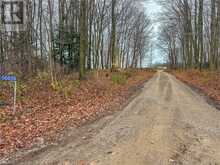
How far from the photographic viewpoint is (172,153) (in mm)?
6395

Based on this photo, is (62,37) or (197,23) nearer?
(62,37)

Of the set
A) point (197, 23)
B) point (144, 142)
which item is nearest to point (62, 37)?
point (197, 23)

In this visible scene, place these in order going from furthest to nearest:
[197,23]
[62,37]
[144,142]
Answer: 1. [197,23]
2. [62,37]
3. [144,142]

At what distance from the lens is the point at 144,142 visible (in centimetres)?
728

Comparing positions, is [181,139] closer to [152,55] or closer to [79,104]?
[79,104]

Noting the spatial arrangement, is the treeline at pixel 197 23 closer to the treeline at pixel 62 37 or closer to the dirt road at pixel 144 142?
the treeline at pixel 62 37

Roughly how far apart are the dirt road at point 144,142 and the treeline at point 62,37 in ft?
28.0

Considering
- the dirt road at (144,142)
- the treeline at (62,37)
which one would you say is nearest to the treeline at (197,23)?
the treeline at (62,37)

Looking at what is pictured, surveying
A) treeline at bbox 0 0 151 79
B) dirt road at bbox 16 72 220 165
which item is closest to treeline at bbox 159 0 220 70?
treeline at bbox 0 0 151 79

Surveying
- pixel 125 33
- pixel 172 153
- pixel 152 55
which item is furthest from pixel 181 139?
pixel 152 55

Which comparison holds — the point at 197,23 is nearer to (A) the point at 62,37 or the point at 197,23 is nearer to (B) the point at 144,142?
(A) the point at 62,37

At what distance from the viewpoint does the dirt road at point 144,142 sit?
6.07 metres

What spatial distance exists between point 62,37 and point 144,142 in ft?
71.9

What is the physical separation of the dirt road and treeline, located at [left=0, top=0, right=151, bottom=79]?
8.54m
